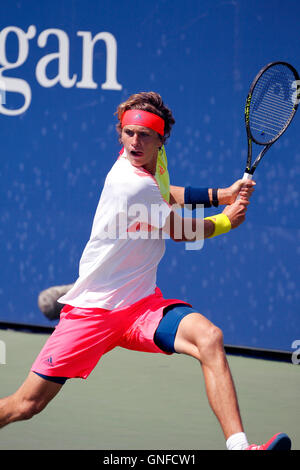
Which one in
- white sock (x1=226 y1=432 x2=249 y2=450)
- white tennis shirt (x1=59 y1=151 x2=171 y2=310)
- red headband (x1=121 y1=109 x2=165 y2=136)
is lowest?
white sock (x1=226 y1=432 x2=249 y2=450)

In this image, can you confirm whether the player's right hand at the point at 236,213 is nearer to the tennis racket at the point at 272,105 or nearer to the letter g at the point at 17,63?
the tennis racket at the point at 272,105

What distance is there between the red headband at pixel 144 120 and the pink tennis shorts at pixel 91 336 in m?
0.72

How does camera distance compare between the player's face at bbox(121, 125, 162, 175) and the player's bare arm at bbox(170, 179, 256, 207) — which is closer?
the player's face at bbox(121, 125, 162, 175)

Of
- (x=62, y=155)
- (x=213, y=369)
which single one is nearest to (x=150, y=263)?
(x=213, y=369)

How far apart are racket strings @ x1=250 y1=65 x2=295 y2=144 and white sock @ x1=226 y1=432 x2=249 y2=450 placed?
158 cm

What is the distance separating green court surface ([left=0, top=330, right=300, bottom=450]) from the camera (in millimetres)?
4242

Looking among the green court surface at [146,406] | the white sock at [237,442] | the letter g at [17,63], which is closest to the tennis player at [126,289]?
the white sock at [237,442]

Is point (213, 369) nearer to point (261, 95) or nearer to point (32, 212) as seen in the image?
point (261, 95)

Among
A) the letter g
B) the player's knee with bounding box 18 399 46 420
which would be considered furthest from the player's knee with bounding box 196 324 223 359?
the letter g

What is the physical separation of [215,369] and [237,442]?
28 cm

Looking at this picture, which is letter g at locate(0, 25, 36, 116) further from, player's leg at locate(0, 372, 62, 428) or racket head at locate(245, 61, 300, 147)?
player's leg at locate(0, 372, 62, 428)

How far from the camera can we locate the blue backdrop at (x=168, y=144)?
5969 mm

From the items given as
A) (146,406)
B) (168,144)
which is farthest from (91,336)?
(168,144)

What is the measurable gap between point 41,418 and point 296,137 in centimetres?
237
